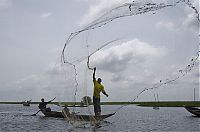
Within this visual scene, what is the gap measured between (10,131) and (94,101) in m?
6.04

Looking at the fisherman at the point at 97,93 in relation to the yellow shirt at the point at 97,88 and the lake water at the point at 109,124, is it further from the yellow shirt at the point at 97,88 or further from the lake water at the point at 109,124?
the lake water at the point at 109,124

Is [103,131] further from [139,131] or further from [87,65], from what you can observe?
[87,65]

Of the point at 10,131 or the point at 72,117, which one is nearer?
the point at 72,117

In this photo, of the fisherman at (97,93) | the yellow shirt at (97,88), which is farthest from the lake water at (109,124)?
the yellow shirt at (97,88)

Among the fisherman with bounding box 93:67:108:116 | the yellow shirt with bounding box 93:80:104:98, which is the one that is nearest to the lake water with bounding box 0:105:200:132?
the fisherman with bounding box 93:67:108:116

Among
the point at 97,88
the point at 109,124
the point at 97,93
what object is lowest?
the point at 109,124

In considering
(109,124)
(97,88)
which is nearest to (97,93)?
(97,88)

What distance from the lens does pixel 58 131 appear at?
23.1m

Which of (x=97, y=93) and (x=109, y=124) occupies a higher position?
(x=97, y=93)

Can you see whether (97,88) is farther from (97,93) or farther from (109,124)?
(109,124)

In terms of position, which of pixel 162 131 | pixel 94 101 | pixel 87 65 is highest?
pixel 87 65

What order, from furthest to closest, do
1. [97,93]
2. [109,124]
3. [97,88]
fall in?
[109,124] → [97,93] → [97,88]

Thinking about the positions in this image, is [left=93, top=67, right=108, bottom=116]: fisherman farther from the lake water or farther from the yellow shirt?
the lake water

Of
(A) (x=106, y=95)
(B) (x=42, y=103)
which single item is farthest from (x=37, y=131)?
(B) (x=42, y=103)
